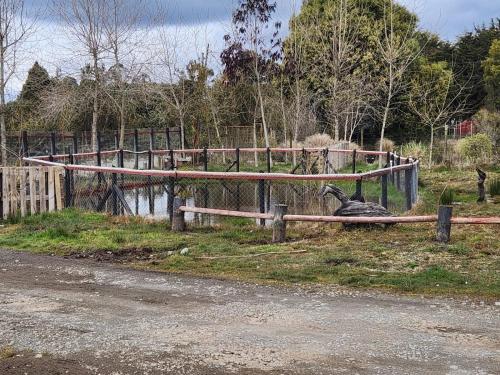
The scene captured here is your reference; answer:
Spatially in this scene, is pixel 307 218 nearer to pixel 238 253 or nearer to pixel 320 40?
pixel 238 253

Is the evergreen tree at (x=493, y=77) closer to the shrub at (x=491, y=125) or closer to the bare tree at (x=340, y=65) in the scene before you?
the shrub at (x=491, y=125)

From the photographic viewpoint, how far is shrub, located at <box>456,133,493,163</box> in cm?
2500

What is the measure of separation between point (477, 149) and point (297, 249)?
1804cm

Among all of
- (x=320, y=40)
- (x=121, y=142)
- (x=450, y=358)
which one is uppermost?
(x=320, y=40)

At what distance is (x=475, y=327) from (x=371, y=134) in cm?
3238

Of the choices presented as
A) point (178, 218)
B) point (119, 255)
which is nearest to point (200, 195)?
point (178, 218)

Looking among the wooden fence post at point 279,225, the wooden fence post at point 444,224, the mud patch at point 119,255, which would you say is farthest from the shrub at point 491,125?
the mud patch at point 119,255

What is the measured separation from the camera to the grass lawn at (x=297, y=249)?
7641 mm

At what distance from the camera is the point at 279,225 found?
10094mm

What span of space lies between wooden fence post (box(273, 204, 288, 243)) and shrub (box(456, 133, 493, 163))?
17.3 meters

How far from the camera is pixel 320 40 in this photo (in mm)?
31250

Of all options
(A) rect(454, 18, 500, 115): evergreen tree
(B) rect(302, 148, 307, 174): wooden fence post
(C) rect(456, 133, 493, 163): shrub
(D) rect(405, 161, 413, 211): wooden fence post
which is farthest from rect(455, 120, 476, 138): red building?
(D) rect(405, 161, 413, 211): wooden fence post

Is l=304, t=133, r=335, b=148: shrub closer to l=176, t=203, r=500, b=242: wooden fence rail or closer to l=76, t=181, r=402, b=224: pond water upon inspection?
l=76, t=181, r=402, b=224: pond water

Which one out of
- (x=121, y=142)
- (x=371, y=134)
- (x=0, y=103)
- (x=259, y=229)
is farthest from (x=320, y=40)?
(x=259, y=229)
